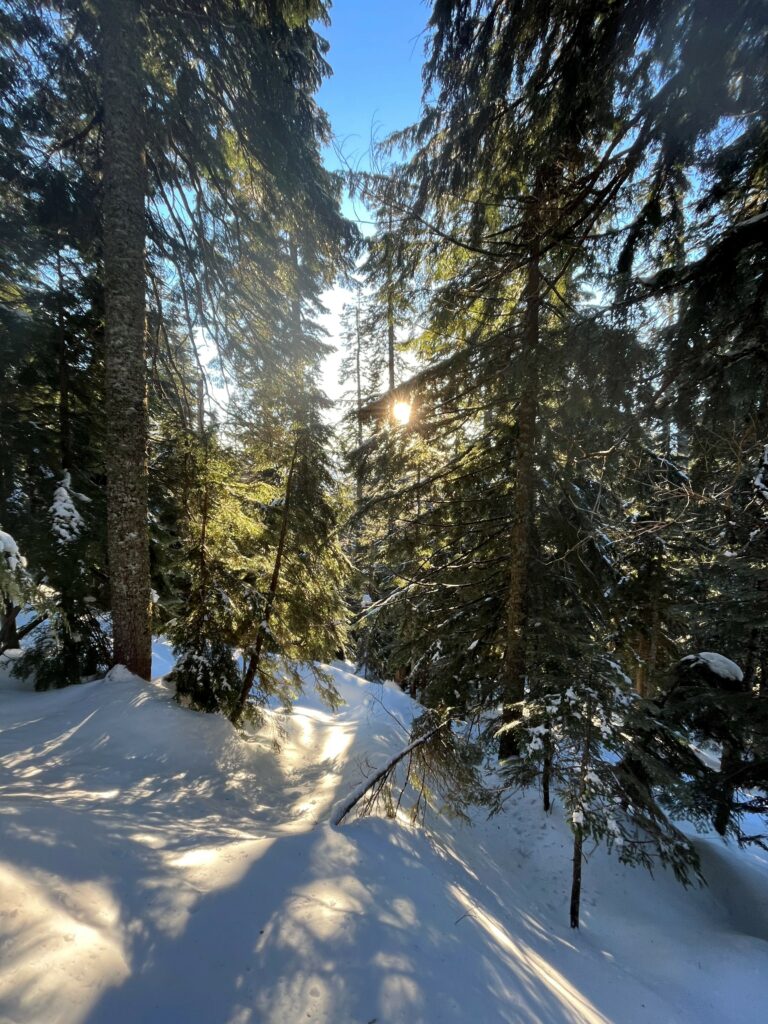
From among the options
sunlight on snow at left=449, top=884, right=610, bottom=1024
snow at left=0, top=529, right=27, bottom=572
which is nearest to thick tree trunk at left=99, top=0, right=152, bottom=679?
snow at left=0, top=529, right=27, bottom=572

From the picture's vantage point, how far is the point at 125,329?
16.3ft

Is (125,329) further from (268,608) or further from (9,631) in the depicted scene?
(9,631)

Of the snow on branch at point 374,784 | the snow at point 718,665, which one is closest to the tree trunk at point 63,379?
the snow on branch at point 374,784

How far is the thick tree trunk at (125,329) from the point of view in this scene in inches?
188

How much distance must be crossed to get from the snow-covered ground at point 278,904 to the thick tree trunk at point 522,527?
1.97 meters

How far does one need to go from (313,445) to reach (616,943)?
717 cm

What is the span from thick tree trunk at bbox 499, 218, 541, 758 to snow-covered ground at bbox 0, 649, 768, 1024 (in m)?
1.97

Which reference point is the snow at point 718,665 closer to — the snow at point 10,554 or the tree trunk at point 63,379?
the snow at point 10,554

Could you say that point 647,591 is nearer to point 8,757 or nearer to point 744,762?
point 744,762

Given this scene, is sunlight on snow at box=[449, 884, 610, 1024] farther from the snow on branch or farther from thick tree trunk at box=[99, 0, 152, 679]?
thick tree trunk at box=[99, 0, 152, 679]

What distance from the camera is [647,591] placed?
7867 millimetres

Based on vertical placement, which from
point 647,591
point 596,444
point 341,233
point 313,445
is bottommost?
point 647,591

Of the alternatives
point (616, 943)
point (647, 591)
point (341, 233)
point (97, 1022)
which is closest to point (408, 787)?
point (616, 943)

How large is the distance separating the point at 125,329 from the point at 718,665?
10700mm
